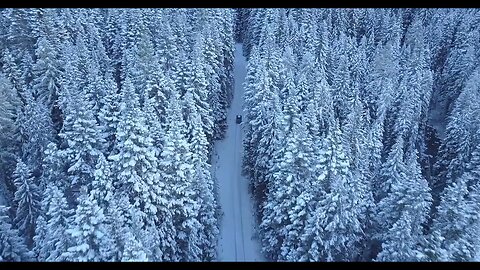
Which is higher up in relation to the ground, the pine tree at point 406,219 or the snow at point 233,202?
the pine tree at point 406,219

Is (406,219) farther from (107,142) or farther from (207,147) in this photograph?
(107,142)

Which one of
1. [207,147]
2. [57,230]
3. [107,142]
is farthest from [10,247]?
[207,147]

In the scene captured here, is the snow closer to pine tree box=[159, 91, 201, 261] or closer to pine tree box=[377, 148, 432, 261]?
pine tree box=[159, 91, 201, 261]

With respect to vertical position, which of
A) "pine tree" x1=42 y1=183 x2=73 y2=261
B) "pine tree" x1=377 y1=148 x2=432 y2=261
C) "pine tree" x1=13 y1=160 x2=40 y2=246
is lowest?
"pine tree" x1=13 y1=160 x2=40 y2=246

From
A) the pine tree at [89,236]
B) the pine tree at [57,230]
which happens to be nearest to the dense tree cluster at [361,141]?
the pine tree at [89,236]

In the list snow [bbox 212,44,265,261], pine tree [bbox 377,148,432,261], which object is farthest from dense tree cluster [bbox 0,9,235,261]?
pine tree [bbox 377,148,432,261]

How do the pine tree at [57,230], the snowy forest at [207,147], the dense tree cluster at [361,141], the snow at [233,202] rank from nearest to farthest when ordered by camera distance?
1. the pine tree at [57,230]
2. the snowy forest at [207,147]
3. the dense tree cluster at [361,141]
4. the snow at [233,202]

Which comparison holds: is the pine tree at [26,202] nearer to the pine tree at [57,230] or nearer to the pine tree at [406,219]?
the pine tree at [57,230]
